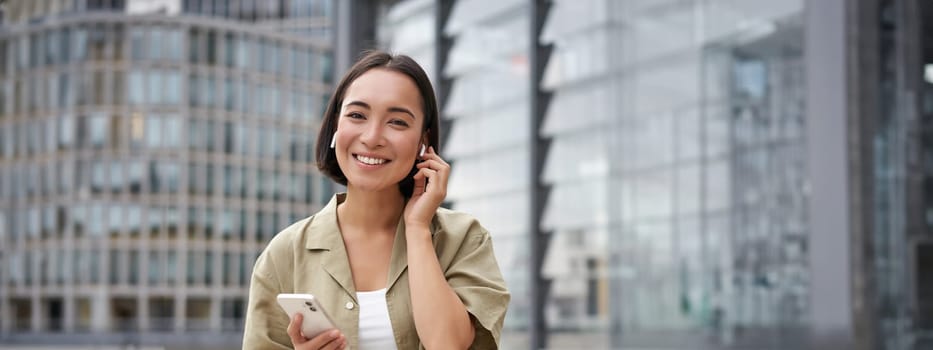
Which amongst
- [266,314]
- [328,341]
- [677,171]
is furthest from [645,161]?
[328,341]

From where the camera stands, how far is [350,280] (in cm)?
202

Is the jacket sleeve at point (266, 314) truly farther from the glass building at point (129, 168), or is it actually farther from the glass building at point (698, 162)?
the glass building at point (129, 168)

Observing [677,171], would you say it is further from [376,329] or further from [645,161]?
[376,329]

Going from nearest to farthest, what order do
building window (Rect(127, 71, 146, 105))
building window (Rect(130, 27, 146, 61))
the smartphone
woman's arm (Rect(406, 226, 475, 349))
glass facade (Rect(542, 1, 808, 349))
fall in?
1. the smartphone
2. woman's arm (Rect(406, 226, 475, 349))
3. glass facade (Rect(542, 1, 808, 349))
4. building window (Rect(130, 27, 146, 61))
5. building window (Rect(127, 71, 146, 105))

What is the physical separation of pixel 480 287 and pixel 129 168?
6171 cm

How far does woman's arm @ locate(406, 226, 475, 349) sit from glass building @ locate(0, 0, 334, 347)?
58643 millimetres

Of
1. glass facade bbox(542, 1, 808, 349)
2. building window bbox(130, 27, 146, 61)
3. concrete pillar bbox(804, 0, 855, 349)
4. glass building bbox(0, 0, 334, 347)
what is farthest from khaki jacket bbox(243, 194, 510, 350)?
building window bbox(130, 27, 146, 61)

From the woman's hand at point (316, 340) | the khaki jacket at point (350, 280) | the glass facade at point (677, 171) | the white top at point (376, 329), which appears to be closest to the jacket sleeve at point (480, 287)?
the khaki jacket at point (350, 280)

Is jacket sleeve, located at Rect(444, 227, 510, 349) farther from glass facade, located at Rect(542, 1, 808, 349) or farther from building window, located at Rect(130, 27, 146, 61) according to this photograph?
building window, located at Rect(130, 27, 146, 61)

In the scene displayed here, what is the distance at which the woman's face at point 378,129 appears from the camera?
2.01 m

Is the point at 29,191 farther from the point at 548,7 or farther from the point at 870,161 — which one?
the point at 870,161

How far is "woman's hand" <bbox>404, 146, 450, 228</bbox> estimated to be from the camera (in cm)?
202

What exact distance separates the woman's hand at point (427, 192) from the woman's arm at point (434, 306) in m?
0.06

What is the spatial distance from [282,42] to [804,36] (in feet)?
193
